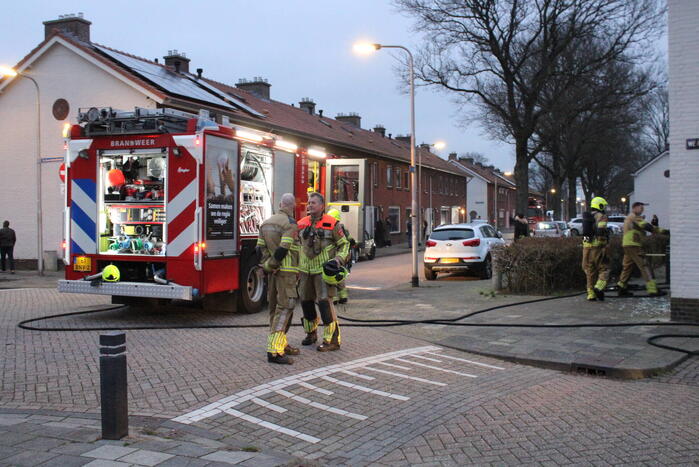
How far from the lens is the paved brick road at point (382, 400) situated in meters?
4.63

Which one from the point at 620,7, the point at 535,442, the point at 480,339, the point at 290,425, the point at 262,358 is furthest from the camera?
the point at 620,7

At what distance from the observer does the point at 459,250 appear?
17.1 meters

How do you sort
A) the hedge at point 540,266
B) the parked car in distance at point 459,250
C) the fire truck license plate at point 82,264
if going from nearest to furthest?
the fire truck license plate at point 82,264 → the hedge at point 540,266 → the parked car in distance at point 459,250

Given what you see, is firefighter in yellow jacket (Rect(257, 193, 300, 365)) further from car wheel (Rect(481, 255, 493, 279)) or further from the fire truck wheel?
car wheel (Rect(481, 255, 493, 279))

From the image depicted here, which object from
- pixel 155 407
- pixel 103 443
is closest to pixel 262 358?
pixel 155 407

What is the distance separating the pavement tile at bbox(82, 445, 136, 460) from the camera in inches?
160

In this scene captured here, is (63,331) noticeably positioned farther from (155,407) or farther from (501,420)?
(501,420)

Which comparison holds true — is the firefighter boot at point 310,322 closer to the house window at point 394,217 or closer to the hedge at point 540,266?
the hedge at point 540,266

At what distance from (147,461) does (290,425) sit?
1356 millimetres

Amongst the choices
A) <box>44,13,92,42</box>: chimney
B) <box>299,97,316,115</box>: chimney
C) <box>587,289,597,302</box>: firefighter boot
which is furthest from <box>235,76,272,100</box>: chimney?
<box>587,289,597,302</box>: firefighter boot

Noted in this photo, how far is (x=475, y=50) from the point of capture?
26.5 m

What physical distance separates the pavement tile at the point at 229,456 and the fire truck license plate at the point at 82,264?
6.48 meters

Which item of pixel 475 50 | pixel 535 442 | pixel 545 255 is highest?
pixel 475 50

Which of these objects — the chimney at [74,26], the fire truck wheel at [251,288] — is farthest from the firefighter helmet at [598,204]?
the chimney at [74,26]
